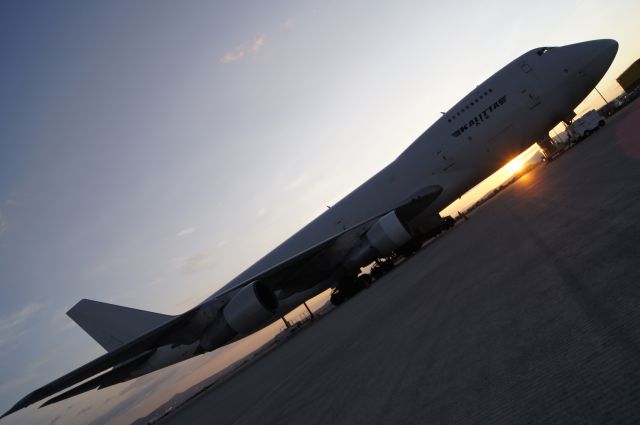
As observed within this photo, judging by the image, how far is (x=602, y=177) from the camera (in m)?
6.63

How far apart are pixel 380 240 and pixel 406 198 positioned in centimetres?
351

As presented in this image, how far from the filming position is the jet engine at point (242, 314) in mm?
12703

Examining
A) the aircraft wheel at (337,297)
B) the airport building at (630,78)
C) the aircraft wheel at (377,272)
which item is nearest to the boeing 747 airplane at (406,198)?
the aircraft wheel at (337,297)

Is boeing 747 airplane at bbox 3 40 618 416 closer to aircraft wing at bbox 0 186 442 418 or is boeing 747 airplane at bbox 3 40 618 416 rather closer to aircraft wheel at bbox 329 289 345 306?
aircraft wing at bbox 0 186 442 418

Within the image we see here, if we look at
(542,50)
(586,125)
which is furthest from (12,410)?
(586,125)

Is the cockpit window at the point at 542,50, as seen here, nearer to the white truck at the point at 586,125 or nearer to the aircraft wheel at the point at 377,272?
the white truck at the point at 586,125

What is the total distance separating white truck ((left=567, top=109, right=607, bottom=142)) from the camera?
23766mm

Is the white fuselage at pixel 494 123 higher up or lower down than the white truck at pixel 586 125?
higher up

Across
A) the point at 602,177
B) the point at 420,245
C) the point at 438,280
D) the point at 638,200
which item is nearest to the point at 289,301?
the point at 420,245

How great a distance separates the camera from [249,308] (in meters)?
12.7

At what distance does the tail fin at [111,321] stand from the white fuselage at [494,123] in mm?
8088

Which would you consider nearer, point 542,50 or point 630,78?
point 542,50

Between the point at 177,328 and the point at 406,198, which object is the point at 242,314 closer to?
the point at 177,328

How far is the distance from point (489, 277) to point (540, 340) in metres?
2.31
